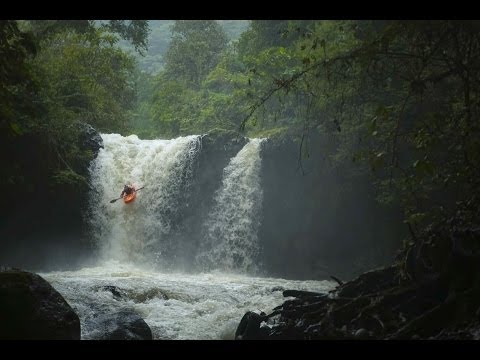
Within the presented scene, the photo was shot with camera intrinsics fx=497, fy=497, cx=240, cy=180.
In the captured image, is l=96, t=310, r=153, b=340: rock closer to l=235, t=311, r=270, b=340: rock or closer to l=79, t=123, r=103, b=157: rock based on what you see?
l=235, t=311, r=270, b=340: rock

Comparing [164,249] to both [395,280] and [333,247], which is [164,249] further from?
[395,280]

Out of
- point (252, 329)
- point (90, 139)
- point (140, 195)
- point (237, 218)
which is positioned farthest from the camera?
point (140, 195)

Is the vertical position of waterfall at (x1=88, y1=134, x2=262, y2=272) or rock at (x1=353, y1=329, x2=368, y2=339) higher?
waterfall at (x1=88, y1=134, x2=262, y2=272)

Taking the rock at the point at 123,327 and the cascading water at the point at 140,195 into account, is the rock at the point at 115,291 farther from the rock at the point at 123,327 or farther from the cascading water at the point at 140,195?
the cascading water at the point at 140,195

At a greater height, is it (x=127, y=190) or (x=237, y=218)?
(x=127, y=190)

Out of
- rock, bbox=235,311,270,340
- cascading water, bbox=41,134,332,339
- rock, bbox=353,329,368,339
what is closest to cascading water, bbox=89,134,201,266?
cascading water, bbox=41,134,332,339

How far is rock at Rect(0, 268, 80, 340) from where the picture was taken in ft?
18.9

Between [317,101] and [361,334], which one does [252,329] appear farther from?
[317,101]

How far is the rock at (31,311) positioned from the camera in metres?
5.77

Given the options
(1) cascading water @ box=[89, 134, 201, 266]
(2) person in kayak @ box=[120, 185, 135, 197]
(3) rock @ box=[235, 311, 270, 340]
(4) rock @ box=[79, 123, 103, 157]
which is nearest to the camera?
(3) rock @ box=[235, 311, 270, 340]

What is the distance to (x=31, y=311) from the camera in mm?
5906

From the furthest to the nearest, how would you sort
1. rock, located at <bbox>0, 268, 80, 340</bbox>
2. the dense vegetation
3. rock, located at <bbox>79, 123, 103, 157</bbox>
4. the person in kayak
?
the person in kayak
rock, located at <bbox>79, 123, 103, 157</bbox>
rock, located at <bbox>0, 268, 80, 340</bbox>
the dense vegetation

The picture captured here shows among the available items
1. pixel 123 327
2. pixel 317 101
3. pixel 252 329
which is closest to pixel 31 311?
pixel 123 327

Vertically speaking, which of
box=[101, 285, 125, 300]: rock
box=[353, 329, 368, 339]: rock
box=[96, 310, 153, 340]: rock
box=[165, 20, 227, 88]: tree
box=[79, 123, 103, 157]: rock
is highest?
box=[165, 20, 227, 88]: tree
